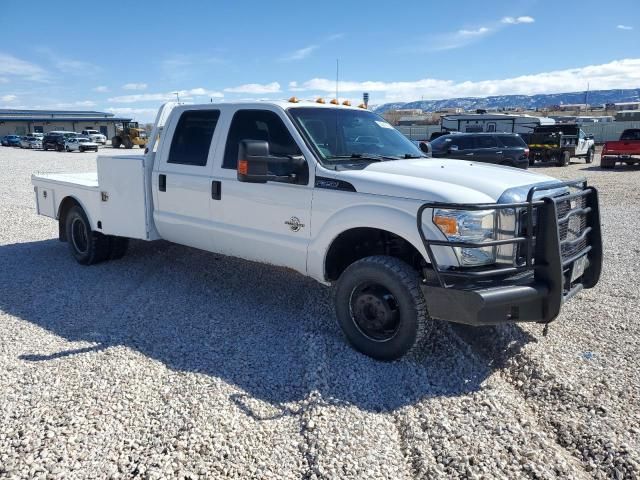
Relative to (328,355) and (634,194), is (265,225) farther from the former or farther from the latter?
(634,194)

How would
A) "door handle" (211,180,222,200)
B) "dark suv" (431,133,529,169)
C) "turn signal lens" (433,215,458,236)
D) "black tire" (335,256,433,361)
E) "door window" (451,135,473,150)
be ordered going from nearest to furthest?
"turn signal lens" (433,215,458,236), "black tire" (335,256,433,361), "door handle" (211,180,222,200), "dark suv" (431,133,529,169), "door window" (451,135,473,150)

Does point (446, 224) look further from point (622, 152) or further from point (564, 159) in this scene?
point (564, 159)

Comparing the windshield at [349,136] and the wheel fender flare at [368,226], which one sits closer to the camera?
the wheel fender flare at [368,226]

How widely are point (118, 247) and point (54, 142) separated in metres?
41.5

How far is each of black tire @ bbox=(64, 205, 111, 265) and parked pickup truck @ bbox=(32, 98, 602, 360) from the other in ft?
1.91

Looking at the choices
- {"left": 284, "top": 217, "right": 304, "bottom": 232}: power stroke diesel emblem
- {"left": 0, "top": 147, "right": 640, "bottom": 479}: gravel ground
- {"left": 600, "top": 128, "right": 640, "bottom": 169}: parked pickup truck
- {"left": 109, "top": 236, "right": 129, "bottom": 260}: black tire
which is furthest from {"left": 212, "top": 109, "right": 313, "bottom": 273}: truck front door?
{"left": 600, "top": 128, "right": 640, "bottom": 169}: parked pickup truck

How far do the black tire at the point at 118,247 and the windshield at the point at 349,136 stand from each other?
10.7ft

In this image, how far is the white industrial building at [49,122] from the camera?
6975 cm

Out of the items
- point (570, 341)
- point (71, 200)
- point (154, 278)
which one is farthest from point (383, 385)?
point (71, 200)

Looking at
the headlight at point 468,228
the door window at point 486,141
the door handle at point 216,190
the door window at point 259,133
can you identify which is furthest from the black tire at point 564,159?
the headlight at point 468,228

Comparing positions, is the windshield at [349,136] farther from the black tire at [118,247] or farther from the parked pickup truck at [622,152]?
the parked pickup truck at [622,152]

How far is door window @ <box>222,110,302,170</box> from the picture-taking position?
4633 millimetres

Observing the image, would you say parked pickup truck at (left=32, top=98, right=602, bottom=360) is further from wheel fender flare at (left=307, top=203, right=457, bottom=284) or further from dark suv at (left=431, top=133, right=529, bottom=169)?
dark suv at (left=431, top=133, right=529, bottom=169)

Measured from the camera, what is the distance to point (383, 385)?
147 inches
